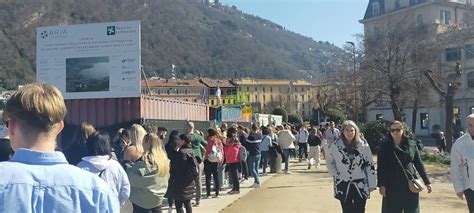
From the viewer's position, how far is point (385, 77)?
104ft

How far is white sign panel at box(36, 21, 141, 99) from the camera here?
18781 mm

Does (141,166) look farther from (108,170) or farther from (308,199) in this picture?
(308,199)

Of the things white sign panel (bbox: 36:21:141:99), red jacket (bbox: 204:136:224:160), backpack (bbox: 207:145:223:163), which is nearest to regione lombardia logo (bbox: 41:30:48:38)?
white sign panel (bbox: 36:21:141:99)

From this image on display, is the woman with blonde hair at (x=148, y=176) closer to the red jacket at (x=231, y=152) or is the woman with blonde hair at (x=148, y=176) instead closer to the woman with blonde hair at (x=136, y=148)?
the woman with blonde hair at (x=136, y=148)

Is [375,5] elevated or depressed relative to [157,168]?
elevated

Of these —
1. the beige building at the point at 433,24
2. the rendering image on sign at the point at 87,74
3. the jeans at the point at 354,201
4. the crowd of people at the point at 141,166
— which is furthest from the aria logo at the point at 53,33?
the beige building at the point at 433,24

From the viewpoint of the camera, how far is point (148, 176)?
6.80 m

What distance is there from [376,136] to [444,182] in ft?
31.5

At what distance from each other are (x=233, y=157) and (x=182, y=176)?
4768 mm

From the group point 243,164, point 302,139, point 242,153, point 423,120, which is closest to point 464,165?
point 242,153

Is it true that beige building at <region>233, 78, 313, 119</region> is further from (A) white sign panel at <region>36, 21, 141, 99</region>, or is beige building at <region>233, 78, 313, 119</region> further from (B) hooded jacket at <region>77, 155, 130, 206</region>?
(B) hooded jacket at <region>77, 155, 130, 206</region>

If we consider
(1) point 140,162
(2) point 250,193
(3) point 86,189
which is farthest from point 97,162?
(2) point 250,193

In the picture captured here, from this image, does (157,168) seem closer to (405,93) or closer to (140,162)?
(140,162)

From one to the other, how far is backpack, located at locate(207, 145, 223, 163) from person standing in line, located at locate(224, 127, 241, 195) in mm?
1025
